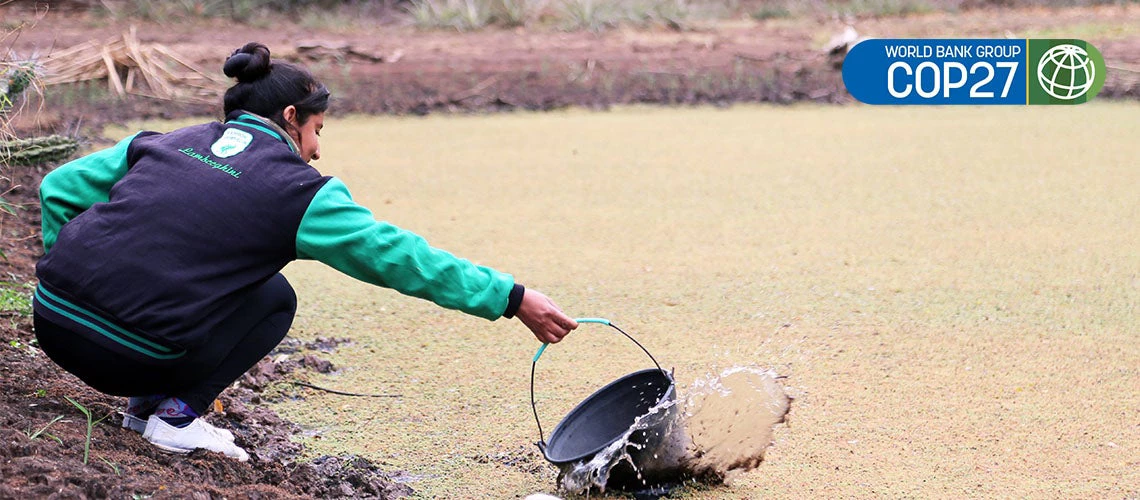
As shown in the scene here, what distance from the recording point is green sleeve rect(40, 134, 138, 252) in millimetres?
2037

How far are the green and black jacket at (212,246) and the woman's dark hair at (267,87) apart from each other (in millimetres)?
59

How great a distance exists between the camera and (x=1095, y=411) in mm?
2498

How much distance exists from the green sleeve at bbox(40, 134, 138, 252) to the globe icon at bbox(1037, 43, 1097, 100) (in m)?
5.77

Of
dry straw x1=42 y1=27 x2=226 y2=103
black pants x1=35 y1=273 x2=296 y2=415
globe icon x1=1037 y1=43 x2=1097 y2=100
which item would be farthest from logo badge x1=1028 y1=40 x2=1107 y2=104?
black pants x1=35 y1=273 x2=296 y2=415

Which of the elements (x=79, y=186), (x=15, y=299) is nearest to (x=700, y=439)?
(x=79, y=186)

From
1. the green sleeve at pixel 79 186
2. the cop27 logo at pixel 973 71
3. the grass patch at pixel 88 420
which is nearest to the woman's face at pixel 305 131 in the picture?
the green sleeve at pixel 79 186

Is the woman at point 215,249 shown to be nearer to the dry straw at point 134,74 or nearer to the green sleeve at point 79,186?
the green sleeve at point 79,186

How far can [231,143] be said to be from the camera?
1882 millimetres

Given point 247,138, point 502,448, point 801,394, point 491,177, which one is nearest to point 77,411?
point 247,138

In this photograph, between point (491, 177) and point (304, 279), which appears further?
point (491, 177)

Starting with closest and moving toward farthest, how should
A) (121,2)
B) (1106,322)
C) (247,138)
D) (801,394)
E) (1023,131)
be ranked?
1. (247,138)
2. (801,394)
3. (1106,322)
4. (1023,131)
5. (121,2)

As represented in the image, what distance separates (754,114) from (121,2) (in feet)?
21.8

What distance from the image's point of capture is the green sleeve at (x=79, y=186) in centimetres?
204

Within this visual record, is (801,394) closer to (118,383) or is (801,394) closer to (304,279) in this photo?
(118,383)
